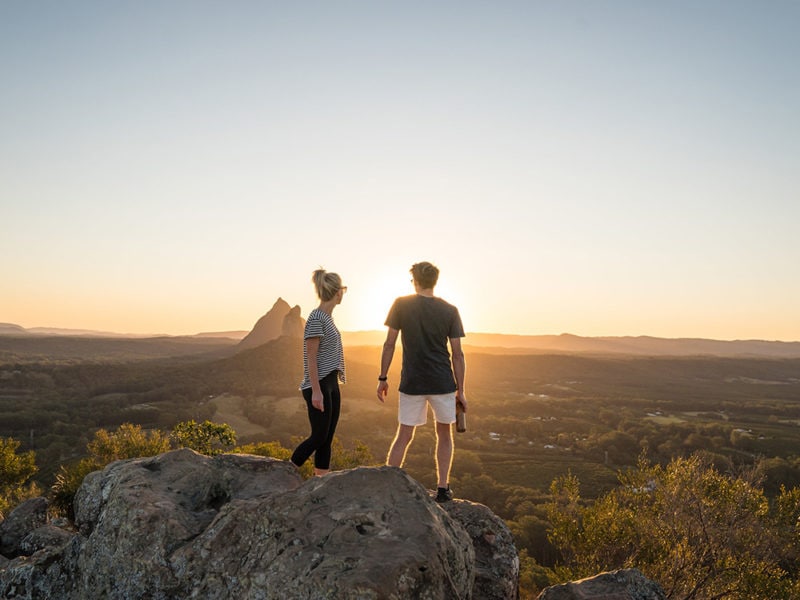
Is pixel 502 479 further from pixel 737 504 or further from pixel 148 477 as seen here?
pixel 148 477

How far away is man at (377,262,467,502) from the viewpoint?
748 centimetres

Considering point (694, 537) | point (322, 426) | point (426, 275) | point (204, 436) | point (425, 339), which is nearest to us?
point (322, 426)

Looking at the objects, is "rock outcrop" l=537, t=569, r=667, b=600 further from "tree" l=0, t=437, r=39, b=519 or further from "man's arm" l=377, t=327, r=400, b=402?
"tree" l=0, t=437, r=39, b=519

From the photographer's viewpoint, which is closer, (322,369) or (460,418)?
(322,369)

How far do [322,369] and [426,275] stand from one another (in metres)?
2.18

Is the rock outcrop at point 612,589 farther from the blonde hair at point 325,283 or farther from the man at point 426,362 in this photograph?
the blonde hair at point 325,283

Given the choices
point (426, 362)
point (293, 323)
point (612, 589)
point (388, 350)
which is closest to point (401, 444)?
point (426, 362)

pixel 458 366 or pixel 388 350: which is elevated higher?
pixel 388 350

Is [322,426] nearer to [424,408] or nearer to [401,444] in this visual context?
[401,444]

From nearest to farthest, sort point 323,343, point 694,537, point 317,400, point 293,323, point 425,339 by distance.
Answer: point 317,400 → point 425,339 → point 323,343 → point 694,537 → point 293,323

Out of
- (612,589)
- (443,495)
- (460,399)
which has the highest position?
(460,399)

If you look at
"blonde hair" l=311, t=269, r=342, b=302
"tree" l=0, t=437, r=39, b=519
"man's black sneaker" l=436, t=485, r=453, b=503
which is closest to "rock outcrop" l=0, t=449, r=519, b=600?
"man's black sneaker" l=436, t=485, r=453, b=503

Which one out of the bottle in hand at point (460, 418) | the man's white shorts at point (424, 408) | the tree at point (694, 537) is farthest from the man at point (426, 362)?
the tree at point (694, 537)

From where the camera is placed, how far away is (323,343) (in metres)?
7.65
